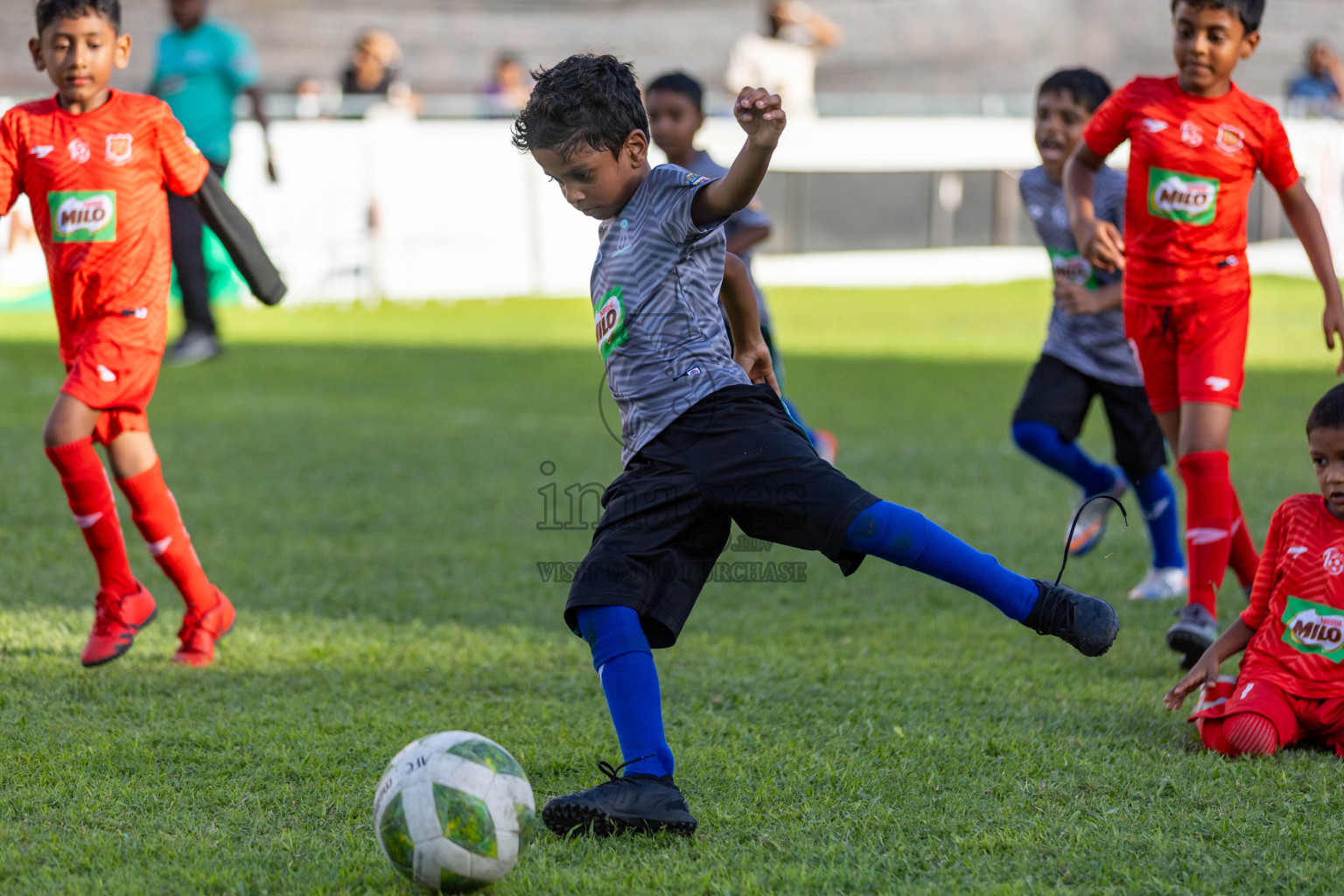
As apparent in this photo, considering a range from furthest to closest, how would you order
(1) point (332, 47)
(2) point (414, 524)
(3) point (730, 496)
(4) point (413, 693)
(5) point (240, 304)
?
(1) point (332, 47) < (5) point (240, 304) < (2) point (414, 524) < (4) point (413, 693) < (3) point (730, 496)

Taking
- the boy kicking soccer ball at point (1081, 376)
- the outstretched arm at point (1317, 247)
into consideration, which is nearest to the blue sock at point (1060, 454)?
the boy kicking soccer ball at point (1081, 376)

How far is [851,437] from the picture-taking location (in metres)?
8.50

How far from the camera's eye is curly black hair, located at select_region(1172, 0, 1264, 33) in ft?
13.1

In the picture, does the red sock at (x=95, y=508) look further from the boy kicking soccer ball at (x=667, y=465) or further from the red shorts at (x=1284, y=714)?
the red shorts at (x=1284, y=714)

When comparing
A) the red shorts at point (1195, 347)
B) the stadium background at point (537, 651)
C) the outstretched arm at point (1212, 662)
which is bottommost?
the stadium background at point (537, 651)

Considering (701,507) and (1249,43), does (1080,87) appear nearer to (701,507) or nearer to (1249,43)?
(1249,43)

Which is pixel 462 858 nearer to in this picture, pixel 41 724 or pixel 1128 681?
pixel 41 724

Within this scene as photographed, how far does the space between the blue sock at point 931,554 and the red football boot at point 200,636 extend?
2189 millimetres

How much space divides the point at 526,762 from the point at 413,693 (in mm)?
701

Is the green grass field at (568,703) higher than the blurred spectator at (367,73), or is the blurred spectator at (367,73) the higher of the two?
the blurred spectator at (367,73)

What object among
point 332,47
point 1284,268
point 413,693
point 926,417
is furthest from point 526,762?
point 332,47

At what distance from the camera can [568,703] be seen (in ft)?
12.7

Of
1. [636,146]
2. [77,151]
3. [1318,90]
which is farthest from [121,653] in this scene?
[1318,90]

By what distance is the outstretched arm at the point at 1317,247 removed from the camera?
→ 4.00 meters
